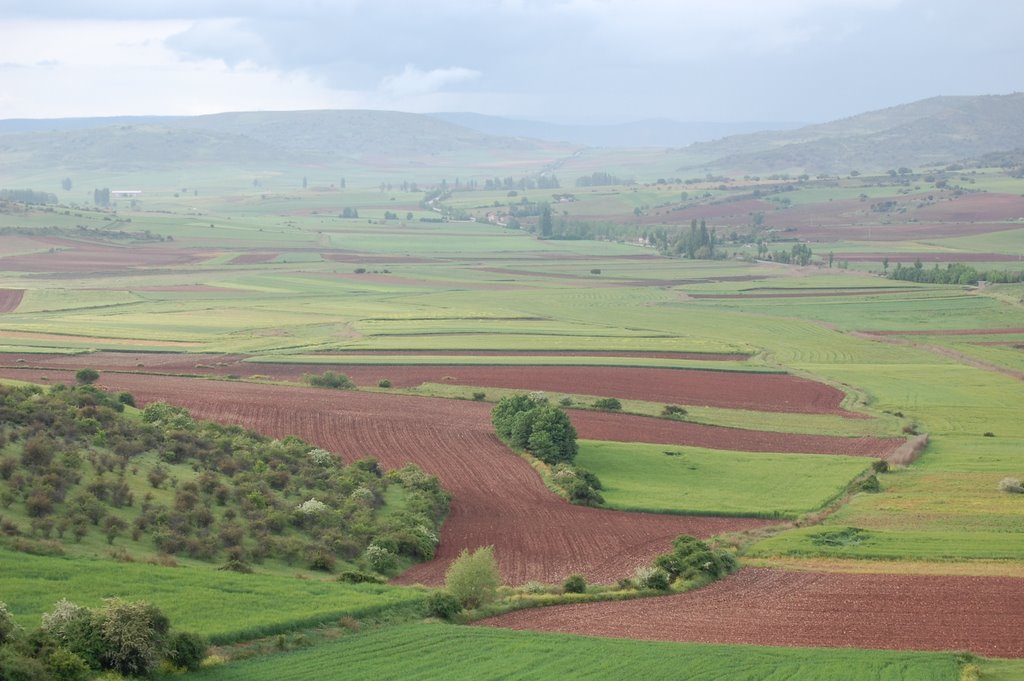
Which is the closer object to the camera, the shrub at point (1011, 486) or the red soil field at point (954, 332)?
the shrub at point (1011, 486)

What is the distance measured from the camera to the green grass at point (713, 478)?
49.7 meters

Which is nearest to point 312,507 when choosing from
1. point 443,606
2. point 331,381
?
point 443,606

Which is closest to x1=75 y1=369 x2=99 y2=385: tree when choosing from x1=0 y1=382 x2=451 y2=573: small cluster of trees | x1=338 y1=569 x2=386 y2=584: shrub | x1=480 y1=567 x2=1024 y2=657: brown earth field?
x1=0 y1=382 x2=451 y2=573: small cluster of trees

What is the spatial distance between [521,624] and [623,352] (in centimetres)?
5916

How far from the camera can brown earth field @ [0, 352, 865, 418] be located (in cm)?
7356

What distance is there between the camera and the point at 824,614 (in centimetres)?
3466

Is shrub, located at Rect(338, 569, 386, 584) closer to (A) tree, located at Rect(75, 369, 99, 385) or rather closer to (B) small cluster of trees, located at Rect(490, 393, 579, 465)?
(B) small cluster of trees, located at Rect(490, 393, 579, 465)

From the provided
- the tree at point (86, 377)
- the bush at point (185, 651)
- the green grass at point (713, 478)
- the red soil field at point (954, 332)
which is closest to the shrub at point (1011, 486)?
the green grass at point (713, 478)

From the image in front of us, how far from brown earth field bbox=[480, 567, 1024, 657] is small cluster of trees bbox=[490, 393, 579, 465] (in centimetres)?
1788

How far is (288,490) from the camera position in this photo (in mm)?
45156

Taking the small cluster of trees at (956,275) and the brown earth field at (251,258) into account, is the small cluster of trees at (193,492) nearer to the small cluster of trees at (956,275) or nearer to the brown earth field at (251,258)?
the small cluster of trees at (956,275)

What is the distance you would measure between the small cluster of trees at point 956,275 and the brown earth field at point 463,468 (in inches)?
3401

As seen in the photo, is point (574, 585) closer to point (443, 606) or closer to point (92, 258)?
point (443, 606)

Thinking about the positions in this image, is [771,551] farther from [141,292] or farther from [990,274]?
[990,274]
